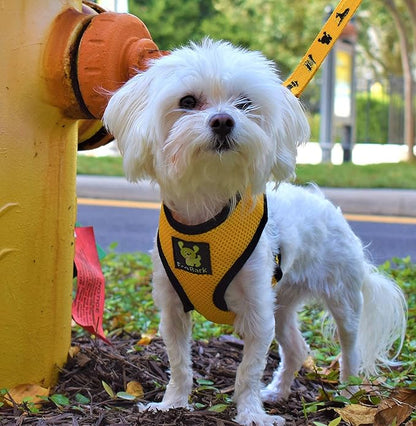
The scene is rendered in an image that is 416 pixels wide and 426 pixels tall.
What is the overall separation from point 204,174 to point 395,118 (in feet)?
65.7

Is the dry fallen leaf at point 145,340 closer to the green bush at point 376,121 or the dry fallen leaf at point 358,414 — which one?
the dry fallen leaf at point 358,414

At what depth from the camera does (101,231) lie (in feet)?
28.9

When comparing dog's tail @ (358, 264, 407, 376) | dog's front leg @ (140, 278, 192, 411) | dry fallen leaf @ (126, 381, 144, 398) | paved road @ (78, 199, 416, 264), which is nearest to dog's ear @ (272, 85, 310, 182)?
dog's front leg @ (140, 278, 192, 411)

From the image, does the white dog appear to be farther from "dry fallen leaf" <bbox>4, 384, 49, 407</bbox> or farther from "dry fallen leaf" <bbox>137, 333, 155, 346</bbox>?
"dry fallen leaf" <bbox>137, 333, 155, 346</bbox>

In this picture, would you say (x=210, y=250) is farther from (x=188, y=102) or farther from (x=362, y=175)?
(x=362, y=175)

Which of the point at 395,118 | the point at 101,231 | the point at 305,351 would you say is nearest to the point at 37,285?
the point at 305,351

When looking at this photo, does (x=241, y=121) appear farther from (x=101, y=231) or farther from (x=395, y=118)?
(x=395, y=118)

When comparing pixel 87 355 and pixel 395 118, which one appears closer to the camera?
pixel 87 355

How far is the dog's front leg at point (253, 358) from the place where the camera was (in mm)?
2875

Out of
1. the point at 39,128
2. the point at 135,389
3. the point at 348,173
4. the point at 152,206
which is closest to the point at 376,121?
the point at 348,173

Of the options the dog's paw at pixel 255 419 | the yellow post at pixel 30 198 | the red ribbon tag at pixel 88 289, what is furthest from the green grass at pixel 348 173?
the dog's paw at pixel 255 419

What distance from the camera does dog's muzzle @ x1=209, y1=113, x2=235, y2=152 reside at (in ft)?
8.13

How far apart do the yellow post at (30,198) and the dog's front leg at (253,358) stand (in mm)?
864

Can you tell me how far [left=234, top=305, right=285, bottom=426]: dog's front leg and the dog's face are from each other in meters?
0.52
